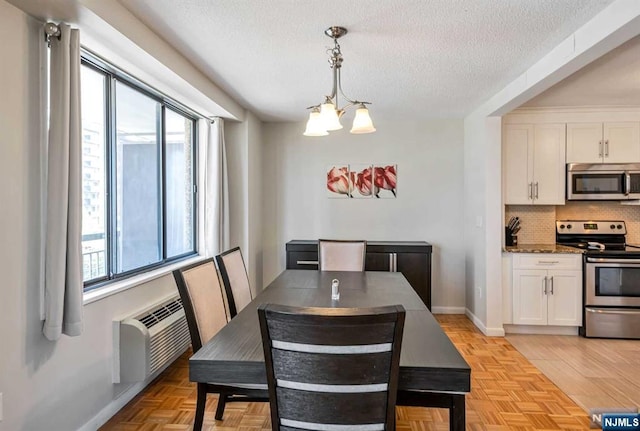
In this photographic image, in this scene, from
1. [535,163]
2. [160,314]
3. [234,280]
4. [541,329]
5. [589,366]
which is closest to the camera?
[234,280]

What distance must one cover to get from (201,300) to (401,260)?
2.61 meters

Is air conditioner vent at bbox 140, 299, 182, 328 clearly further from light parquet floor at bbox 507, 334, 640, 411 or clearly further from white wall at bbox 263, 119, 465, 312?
light parquet floor at bbox 507, 334, 640, 411

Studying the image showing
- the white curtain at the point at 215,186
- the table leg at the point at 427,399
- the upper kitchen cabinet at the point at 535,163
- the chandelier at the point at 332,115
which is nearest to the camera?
the table leg at the point at 427,399

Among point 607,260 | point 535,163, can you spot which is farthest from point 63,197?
point 607,260

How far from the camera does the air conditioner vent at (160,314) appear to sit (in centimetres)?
243

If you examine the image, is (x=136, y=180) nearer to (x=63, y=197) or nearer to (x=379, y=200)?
(x=63, y=197)

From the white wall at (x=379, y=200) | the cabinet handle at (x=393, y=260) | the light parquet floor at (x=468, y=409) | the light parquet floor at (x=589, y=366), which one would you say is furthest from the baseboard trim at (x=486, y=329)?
the cabinet handle at (x=393, y=260)

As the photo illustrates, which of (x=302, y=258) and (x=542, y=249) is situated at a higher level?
(x=542, y=249)

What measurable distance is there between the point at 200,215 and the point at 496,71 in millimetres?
2962

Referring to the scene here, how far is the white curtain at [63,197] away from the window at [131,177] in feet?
1.57

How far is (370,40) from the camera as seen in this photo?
230 centimetres

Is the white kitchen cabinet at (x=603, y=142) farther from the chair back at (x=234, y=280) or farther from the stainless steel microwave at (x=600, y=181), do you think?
the chair back at (x=234, y=280)

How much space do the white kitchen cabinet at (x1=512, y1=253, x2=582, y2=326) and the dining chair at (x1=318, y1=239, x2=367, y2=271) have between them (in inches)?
64.1

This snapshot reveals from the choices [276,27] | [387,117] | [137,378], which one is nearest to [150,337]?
[137,378]
